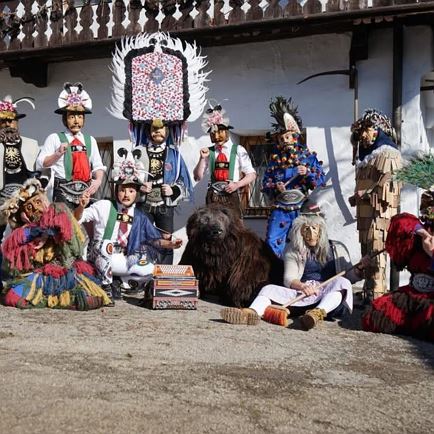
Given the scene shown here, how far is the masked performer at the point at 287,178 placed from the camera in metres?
6.98

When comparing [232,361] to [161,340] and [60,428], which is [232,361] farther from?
[60,428]

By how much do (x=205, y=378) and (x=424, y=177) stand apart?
8.09ft

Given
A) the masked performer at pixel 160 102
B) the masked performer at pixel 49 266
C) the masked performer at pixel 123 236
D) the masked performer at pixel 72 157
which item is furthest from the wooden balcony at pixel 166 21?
the masked performer at pixel 49 266

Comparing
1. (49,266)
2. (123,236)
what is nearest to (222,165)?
(123,236)

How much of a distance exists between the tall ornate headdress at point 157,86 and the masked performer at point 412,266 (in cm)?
320

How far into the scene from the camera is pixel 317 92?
843cm

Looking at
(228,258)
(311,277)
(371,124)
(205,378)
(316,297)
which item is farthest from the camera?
(371,124)

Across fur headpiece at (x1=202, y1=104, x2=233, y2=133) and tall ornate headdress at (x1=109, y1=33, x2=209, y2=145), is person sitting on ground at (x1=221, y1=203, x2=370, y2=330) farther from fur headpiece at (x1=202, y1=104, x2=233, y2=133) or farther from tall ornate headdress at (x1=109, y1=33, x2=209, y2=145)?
tall ornate headdress at (x1=109, y1=33, x2=209, y2=145)

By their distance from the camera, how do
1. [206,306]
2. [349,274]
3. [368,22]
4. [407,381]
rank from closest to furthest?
1. [407,381]
2. [349,274]
3. [206,306]
4. [368,22]

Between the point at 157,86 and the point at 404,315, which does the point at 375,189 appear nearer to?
the point at 404,315

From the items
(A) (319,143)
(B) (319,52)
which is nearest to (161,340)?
(A) (319,143)

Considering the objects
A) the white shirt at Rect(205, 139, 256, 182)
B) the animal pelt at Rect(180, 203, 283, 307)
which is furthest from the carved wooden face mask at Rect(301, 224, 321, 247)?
the white shirt at Rect(205, 139, 256, 182)

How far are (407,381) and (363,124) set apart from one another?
3.28 m

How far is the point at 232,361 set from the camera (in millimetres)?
4008
